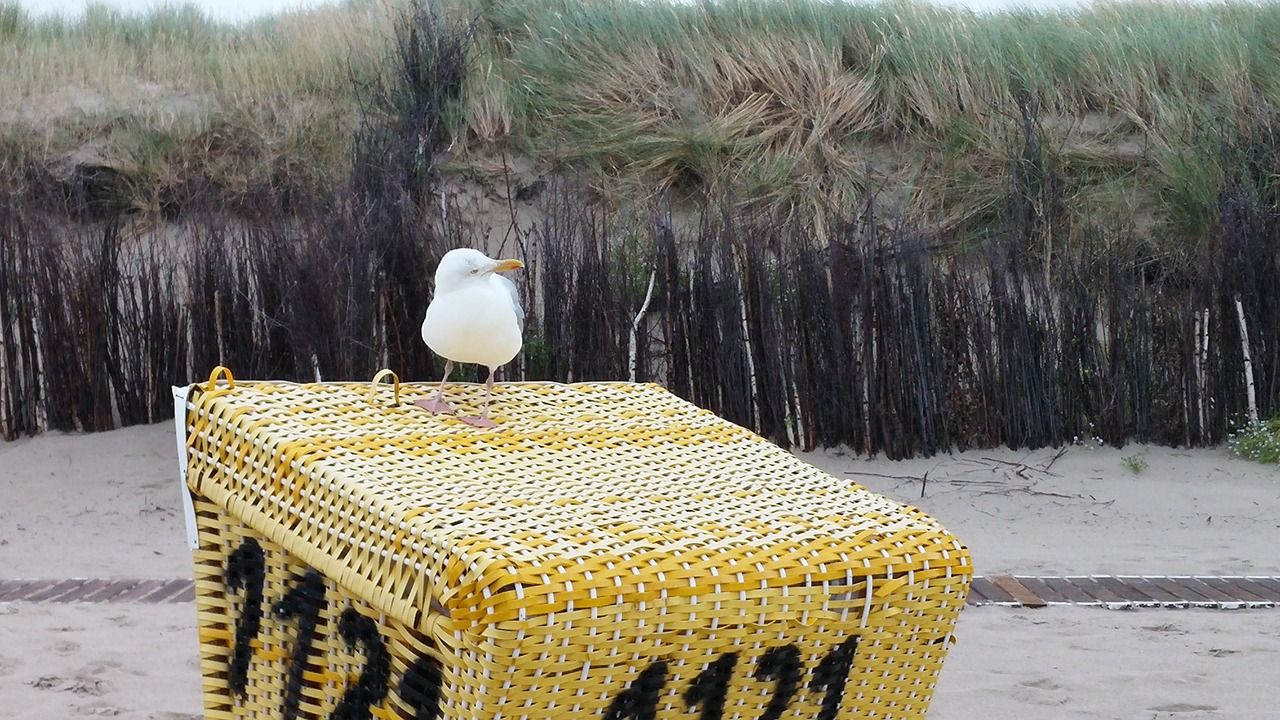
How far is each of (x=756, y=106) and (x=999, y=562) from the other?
190 inches

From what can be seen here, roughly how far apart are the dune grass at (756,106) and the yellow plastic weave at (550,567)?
5.33 m

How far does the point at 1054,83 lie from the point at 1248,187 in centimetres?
255

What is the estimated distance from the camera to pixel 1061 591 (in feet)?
12.6

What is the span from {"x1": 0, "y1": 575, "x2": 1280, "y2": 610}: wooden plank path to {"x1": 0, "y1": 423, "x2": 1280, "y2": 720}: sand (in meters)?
0.08

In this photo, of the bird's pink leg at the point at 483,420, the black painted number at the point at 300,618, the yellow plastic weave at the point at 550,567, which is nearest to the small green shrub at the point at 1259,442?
the yellow plastic weave at the point at 550,567

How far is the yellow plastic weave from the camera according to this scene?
150 centimetres

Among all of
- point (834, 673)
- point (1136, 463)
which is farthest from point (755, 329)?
point (834, 673)

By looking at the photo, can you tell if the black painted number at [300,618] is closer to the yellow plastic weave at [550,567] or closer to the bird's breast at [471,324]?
the yellow plastic weave at [550,567]

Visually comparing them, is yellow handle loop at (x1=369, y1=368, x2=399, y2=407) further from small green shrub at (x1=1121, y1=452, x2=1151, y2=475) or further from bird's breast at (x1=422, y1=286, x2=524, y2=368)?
small green shrub at (x1=1121, y1=452, x2=1151, y2=475)

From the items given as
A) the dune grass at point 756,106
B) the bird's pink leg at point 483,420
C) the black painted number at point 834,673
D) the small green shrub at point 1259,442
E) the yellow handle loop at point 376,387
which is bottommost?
the small green shrub at point 1259,442

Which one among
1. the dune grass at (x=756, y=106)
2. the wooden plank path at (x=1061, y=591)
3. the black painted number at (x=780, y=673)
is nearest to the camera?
the black painted number at (x=780, y=673)

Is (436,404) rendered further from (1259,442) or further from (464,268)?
(1259,442)

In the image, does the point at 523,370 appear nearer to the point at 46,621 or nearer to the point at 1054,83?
the point at 46,621

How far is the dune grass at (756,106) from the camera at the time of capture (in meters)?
7.66
